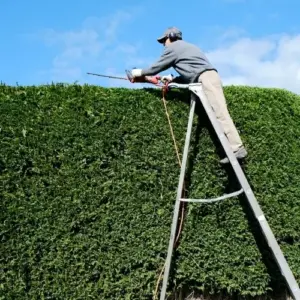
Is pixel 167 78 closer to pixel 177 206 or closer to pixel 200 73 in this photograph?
pixel 200 73

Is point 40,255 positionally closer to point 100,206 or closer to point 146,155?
point 100,206

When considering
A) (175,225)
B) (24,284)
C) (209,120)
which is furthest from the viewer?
(209,120)

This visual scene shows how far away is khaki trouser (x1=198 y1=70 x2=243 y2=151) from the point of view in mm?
5285

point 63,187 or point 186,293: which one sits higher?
point 63,187

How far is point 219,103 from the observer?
5320mm

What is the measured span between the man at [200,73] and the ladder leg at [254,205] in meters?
0.09

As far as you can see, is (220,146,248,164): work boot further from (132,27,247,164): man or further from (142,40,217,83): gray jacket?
(142,40,217,83): gray jacket

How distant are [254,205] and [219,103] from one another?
3.24ft

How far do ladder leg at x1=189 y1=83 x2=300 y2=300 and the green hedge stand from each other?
33cm

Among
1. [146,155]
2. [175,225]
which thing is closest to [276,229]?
[175,225]

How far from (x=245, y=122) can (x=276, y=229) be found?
3.67ft

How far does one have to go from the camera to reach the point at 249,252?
564 cm

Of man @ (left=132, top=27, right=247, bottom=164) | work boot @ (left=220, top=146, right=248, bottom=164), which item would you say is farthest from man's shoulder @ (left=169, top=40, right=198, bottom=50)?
work boot @ (left=220, top=146, right=248, bottom=164)

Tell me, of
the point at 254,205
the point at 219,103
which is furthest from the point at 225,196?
the point at 219,103
